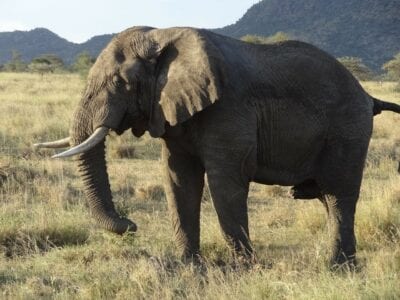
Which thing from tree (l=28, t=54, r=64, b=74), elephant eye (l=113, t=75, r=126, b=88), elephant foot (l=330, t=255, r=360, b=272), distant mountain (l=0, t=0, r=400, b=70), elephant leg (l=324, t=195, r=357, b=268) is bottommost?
elephant foot (l=330, t=255, r=360, b=272)

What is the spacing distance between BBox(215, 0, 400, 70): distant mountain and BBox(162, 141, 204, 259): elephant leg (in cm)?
11520

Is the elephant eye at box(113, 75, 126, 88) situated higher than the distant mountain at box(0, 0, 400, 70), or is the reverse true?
the distant mountain at box(0, 0, 400, 70)

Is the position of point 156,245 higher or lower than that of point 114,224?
lower

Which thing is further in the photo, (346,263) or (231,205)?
(346,263)

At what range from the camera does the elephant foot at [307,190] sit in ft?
22.9

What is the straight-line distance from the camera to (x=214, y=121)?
19.2 ft

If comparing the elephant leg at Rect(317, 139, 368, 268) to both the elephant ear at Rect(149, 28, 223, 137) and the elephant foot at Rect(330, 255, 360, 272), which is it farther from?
the elephant ear at Rect(149, 28, 223, 137)

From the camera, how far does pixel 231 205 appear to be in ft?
19.7

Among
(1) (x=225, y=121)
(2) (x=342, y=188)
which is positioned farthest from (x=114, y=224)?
(2) (x=342, y=188)

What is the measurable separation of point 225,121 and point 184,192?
1036 millimetres

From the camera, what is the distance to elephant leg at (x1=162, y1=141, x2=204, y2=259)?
6.47 meters

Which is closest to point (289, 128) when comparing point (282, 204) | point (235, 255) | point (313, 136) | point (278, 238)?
point (313, 136)

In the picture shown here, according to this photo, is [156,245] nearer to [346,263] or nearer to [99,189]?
[99,189]

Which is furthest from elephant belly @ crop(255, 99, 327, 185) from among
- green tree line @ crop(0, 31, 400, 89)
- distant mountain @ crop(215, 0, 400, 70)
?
distant mountain @ crop(215, 0, 400, 70)
